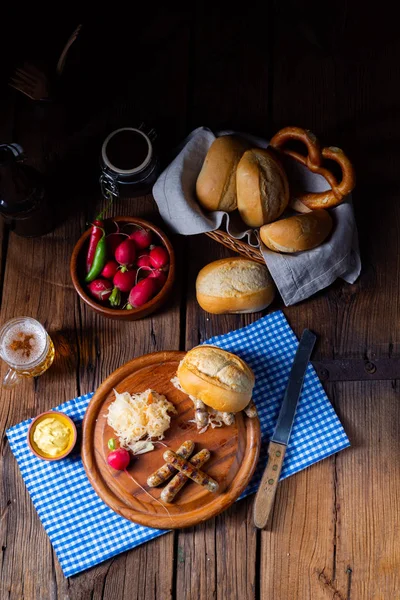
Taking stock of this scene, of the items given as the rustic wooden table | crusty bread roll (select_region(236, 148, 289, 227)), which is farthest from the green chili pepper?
crusty bread roll (select_region(236, 148, 289, 227))

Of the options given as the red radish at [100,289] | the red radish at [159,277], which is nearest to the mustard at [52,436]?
the red radish at [100,289]

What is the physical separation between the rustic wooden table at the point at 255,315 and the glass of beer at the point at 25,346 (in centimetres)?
8

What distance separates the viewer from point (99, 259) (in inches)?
78.4

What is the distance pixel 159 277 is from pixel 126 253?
0.11m

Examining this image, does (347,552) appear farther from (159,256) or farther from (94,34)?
(94,34)

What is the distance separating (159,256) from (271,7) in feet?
2.96

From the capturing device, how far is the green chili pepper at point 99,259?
1991mm

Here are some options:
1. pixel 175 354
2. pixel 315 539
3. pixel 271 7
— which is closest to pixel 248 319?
pixel 175 354

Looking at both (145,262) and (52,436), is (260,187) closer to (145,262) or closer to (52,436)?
(145,262)

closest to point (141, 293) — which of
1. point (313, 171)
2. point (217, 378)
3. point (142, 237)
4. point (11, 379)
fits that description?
point (142, 237)

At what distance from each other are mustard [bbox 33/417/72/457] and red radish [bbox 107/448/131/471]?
0.13 metres

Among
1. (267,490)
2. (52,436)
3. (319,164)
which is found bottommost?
(267,490)

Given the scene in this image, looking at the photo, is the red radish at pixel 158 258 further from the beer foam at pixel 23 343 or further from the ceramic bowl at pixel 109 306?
the beer foam at pixel 23 343

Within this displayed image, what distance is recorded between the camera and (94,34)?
2.27m
